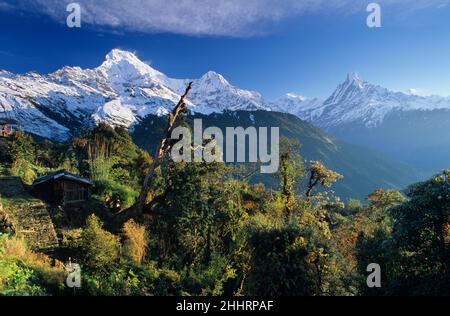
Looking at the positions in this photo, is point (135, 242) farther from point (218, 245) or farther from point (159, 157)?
point (159, 157)

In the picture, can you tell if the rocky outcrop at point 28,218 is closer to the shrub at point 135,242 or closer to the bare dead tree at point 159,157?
the shrub at point 135,242

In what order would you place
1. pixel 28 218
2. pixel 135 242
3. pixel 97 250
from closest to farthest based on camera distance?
pixel 97 250 < pixel 28 218 < pixel 135 242

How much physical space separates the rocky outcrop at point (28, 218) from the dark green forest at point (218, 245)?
0.24 meters

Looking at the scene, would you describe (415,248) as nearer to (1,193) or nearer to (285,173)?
(285,173)

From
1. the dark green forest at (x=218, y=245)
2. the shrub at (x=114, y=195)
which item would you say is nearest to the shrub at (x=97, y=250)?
the dark green forest at (x=218, y=245)

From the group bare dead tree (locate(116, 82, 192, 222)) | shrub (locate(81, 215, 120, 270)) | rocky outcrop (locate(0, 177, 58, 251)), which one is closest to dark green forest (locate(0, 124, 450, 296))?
shrub (locate(81, 215, 120, 270))

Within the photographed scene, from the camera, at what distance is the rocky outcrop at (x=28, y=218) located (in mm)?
14750

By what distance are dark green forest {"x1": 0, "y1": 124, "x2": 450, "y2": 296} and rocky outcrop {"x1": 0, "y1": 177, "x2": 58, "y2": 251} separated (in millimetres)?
243

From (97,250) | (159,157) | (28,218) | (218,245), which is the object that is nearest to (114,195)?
(159,157)

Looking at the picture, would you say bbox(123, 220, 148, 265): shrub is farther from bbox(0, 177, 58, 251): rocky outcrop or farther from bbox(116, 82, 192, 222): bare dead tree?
bbox(0, 177, 58, 251): rocky outcrop

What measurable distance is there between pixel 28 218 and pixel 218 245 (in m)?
9.02

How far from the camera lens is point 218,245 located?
19672mm
